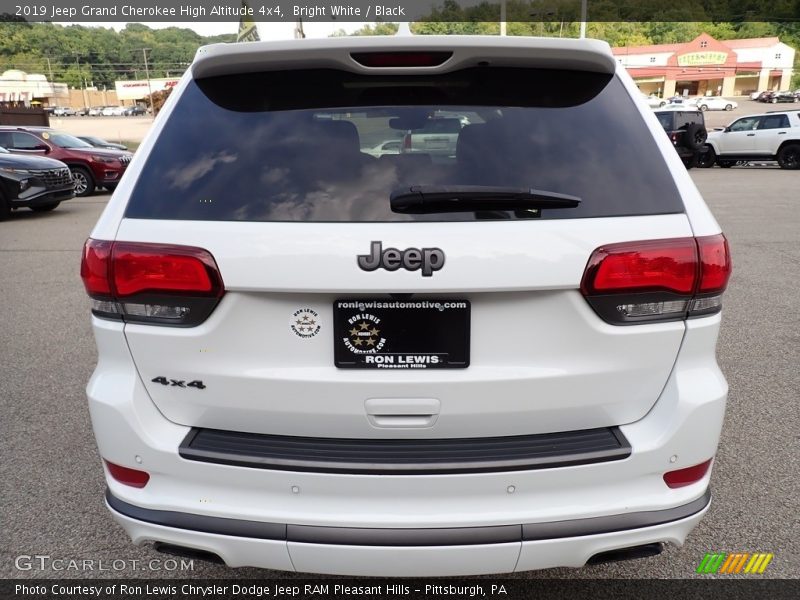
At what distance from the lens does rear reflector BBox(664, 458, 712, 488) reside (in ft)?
6.11

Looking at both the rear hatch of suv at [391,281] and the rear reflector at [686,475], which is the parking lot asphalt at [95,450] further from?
the rear hatch of suv at [391,281]

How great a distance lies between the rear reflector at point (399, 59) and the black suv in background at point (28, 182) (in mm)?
12284

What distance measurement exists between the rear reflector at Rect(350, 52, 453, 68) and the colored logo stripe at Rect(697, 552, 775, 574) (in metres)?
2.23

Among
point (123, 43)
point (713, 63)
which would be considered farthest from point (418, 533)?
point (123, 43)

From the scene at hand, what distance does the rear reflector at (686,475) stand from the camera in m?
1.86

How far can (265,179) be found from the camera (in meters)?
1.82

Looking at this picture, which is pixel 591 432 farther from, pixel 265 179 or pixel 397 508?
pixel 265 179

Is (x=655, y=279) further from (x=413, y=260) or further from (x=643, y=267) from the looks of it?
(x=413, y=260)

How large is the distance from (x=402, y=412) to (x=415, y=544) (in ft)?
1.22

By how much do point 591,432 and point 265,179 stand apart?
1.22m

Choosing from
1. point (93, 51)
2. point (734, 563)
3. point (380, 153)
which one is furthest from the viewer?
point (93, 51)

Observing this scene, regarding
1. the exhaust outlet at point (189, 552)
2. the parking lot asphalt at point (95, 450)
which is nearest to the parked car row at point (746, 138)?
the parking lot asphalt at point (95, 450)

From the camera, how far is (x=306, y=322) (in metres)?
1.75

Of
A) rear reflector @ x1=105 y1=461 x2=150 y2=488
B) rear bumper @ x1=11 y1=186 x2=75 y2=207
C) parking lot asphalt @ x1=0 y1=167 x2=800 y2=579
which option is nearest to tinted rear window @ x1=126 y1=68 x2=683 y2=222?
rear reflector @ x1=105 y1=461 x2=150 y2=488
